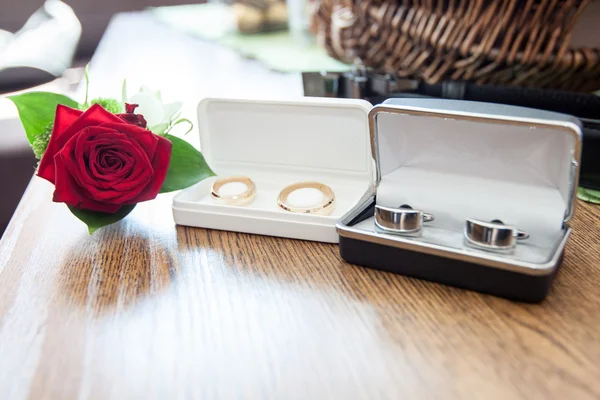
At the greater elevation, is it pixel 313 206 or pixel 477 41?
pixel 477 41

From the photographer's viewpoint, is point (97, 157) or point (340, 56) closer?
point (97, 157)

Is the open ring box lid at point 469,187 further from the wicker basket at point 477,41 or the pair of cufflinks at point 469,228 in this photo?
the wicker basket at point 477,41

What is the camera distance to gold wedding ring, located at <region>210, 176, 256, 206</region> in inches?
19.1

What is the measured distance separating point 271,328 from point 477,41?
35 centimetres

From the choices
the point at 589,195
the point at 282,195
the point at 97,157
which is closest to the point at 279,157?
the point at 282,195

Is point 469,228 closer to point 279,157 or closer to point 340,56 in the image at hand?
point 279,157

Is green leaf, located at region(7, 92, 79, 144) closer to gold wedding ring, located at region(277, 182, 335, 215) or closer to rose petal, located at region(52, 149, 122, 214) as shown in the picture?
rose petal, located at region(52, 149, 122, 214)

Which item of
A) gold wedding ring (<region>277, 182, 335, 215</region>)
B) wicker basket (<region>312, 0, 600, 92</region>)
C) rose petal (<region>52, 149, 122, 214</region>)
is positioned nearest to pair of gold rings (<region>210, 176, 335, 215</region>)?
gold wedding ring (<region>277, 182, 335, 215</region>)

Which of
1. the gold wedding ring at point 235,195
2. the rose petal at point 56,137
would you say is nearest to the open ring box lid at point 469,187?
the gold wedding ring at point 235,195

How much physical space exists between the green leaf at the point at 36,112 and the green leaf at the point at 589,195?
48 centimetres

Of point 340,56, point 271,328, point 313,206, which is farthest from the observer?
point 340,56

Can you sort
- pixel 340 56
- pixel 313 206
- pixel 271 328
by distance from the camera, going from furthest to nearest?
pixel 340 56, pixel 313 206, pixel 271 328

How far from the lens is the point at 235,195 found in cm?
49

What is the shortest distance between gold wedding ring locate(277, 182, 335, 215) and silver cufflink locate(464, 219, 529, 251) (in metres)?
0.12
